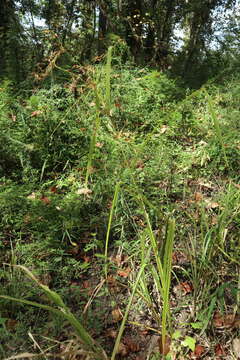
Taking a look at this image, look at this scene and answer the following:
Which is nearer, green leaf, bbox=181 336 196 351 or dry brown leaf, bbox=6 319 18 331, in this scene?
green leaf, bbox=181 336 196 351

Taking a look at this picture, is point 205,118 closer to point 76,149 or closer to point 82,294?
point 76,149

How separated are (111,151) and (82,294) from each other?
137cm

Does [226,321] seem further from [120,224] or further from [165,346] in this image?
[120,224]

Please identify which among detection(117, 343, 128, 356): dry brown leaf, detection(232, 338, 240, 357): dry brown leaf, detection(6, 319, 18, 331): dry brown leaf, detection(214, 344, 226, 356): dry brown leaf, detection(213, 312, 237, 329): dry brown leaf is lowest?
detection(117, 343, 128, 356): dry brown leaf

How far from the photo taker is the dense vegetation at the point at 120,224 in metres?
1.35

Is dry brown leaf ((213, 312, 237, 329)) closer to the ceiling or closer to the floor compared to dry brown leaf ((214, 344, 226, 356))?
closer to the ceiling

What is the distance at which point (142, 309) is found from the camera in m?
1.56

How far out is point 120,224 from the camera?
1.96 metres

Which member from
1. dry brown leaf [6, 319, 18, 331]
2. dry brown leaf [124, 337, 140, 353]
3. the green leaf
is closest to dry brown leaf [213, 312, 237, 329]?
the green leaf

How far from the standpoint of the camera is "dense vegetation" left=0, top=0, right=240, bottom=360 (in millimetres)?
1352

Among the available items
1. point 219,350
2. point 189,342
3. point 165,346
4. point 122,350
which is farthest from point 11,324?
point 219,350

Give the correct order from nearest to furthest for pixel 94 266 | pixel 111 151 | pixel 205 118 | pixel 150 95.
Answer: pixel 94 266 → pixel 111 151 → pixel 205 118 → pixel 150 95

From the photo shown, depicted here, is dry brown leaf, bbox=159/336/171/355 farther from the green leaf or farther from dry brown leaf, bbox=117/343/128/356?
dry brown leaf, bbox=117/343/128/356

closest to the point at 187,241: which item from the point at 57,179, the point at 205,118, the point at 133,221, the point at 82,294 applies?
the point at 133,221
